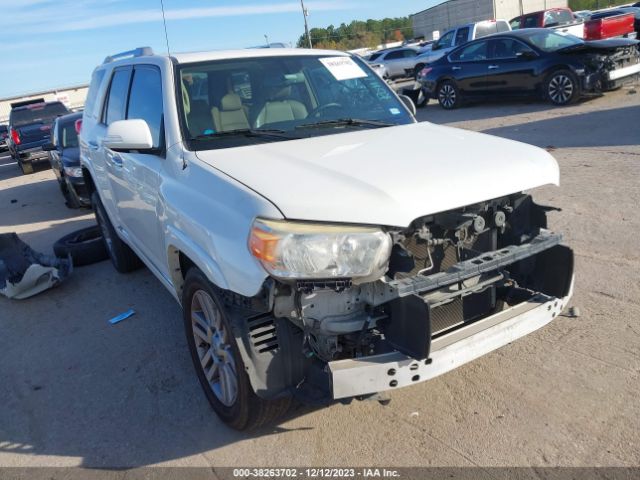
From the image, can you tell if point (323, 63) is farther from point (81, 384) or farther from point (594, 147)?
point (594, 147)

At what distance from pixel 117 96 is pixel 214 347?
9.30ft

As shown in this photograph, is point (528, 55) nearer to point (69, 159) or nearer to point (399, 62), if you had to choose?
point (69, 159)

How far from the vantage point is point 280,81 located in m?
4.09

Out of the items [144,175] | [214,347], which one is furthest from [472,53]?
[214,347]

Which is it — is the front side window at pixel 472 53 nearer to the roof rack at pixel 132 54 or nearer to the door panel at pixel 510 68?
the door panel at pixel 510 68

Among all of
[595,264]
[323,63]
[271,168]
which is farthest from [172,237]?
[595,264]

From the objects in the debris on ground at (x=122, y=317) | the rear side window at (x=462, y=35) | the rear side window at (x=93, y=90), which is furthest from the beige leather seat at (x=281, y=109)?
the rear side window at (x=462, y=35)

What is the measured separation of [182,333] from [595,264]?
3.39m

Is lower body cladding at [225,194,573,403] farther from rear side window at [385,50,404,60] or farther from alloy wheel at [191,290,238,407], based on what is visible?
rear side window at [385,50,404,60]

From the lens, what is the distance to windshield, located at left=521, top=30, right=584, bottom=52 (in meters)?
12.9

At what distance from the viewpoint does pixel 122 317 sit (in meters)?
5.02

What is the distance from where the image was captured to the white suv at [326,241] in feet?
8.39

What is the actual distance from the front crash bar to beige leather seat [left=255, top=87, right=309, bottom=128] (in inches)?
65.0

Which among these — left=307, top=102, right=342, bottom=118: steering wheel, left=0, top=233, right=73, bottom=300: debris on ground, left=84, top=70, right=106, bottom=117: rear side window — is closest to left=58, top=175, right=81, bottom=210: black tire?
left=0, top=233, right=73, bottom=300: debris on ground
